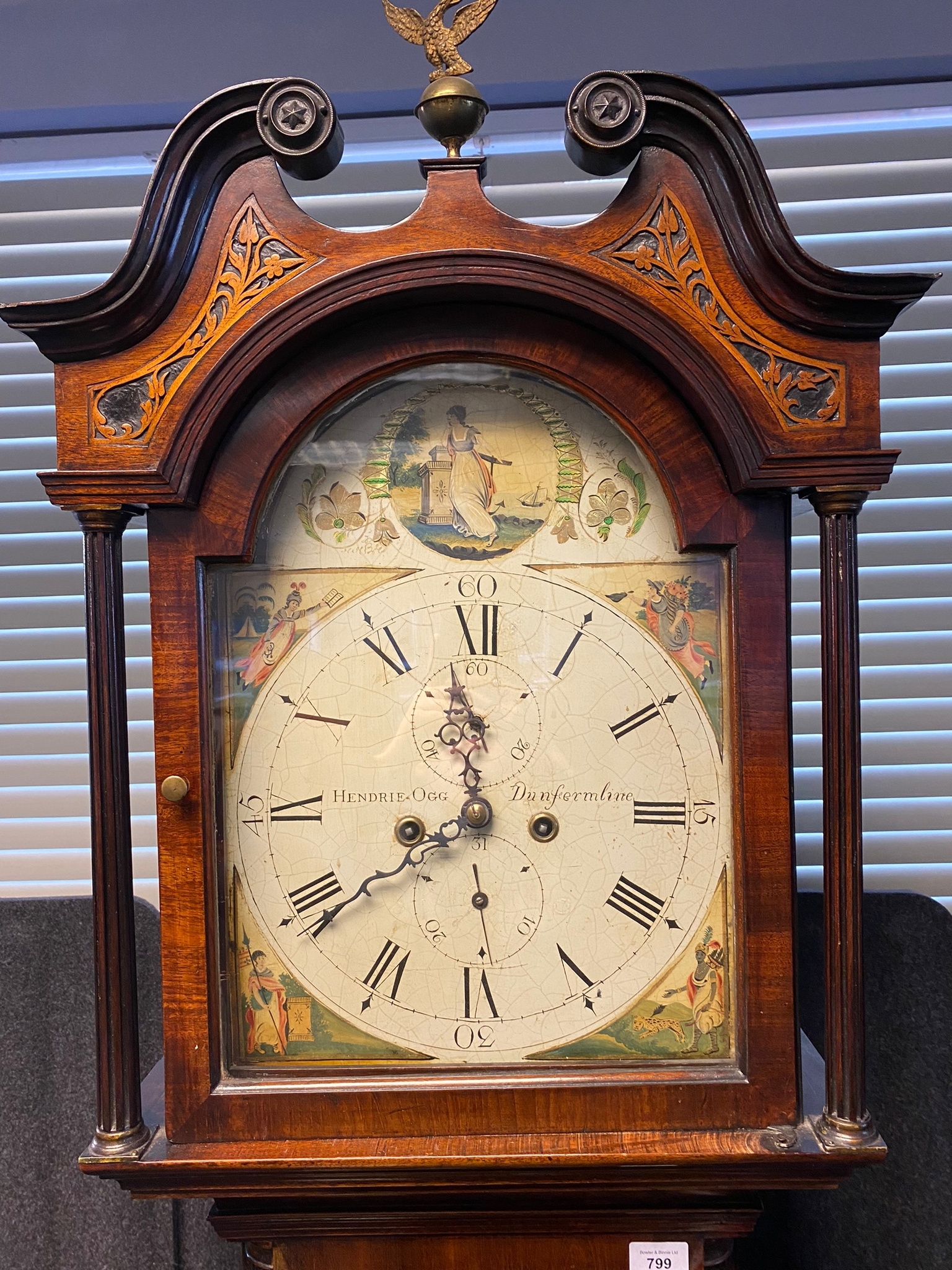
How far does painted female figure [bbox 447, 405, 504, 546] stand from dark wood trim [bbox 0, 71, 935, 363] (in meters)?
0.30

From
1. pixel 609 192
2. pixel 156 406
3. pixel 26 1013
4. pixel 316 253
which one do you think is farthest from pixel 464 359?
pixel 26 1013

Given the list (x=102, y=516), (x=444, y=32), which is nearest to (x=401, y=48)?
(x=444, y=32)

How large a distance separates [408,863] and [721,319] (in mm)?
628

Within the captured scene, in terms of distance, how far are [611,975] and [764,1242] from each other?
71 centimetres

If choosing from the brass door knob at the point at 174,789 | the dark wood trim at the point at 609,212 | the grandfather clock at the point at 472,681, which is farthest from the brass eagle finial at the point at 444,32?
the brass door knob at the point at 174,789

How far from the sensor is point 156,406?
97cm

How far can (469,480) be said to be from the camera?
3.39ft

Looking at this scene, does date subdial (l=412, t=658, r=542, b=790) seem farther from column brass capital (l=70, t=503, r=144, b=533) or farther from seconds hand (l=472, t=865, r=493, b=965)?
column brass capital (l=70, t=503, r=144, b=533)

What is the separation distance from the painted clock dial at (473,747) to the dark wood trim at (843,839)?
0.10 metres

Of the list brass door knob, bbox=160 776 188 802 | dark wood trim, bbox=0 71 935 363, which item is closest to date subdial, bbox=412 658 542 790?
brass door knob, bbox=160 776 188 802

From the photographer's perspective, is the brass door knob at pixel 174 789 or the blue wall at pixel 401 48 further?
the blue wall at pixel 401 48

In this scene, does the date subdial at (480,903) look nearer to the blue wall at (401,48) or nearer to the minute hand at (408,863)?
the minute hand at (408,863)

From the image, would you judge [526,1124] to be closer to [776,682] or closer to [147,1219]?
[776,682]

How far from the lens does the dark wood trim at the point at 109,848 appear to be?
0.97 m
